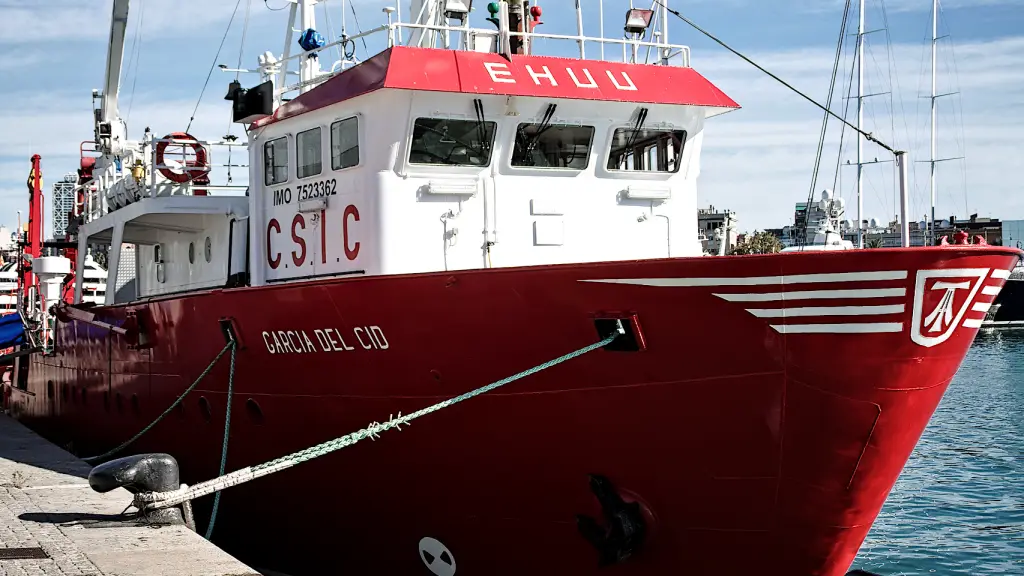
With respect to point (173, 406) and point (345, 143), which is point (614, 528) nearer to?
point (345, 143)

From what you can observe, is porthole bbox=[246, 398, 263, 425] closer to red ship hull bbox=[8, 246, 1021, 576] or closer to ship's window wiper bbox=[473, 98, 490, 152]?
red ship hull bbox=[8, 246, 1021, 576]

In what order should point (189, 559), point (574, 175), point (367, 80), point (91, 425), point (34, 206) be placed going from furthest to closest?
point (34, 206) < point (91, 425) < point (574, 175) < point (367, 80) < point (189, 559)

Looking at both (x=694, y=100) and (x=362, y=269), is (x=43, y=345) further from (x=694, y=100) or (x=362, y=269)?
(x=694, y=100)

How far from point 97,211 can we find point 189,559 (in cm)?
995

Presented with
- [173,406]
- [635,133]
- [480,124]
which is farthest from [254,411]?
[635,133]

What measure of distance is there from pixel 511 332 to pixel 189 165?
7.18 metres

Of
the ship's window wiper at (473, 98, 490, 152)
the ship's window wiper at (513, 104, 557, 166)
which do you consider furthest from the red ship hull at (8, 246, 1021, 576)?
the ship's window wiper at (513, 104, 557, 166)

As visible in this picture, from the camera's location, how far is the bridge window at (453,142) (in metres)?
9.41

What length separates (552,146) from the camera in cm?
996

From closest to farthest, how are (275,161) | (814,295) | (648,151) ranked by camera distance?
(814,295)
(648,151)
(275,161)

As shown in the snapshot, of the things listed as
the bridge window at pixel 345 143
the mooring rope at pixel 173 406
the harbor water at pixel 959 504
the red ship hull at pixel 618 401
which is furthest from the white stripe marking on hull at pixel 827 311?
the harbor water at pixel 959 504

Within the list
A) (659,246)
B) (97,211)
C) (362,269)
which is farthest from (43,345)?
(659,246)

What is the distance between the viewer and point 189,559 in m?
7.66

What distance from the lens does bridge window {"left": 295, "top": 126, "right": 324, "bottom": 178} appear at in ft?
33.0
